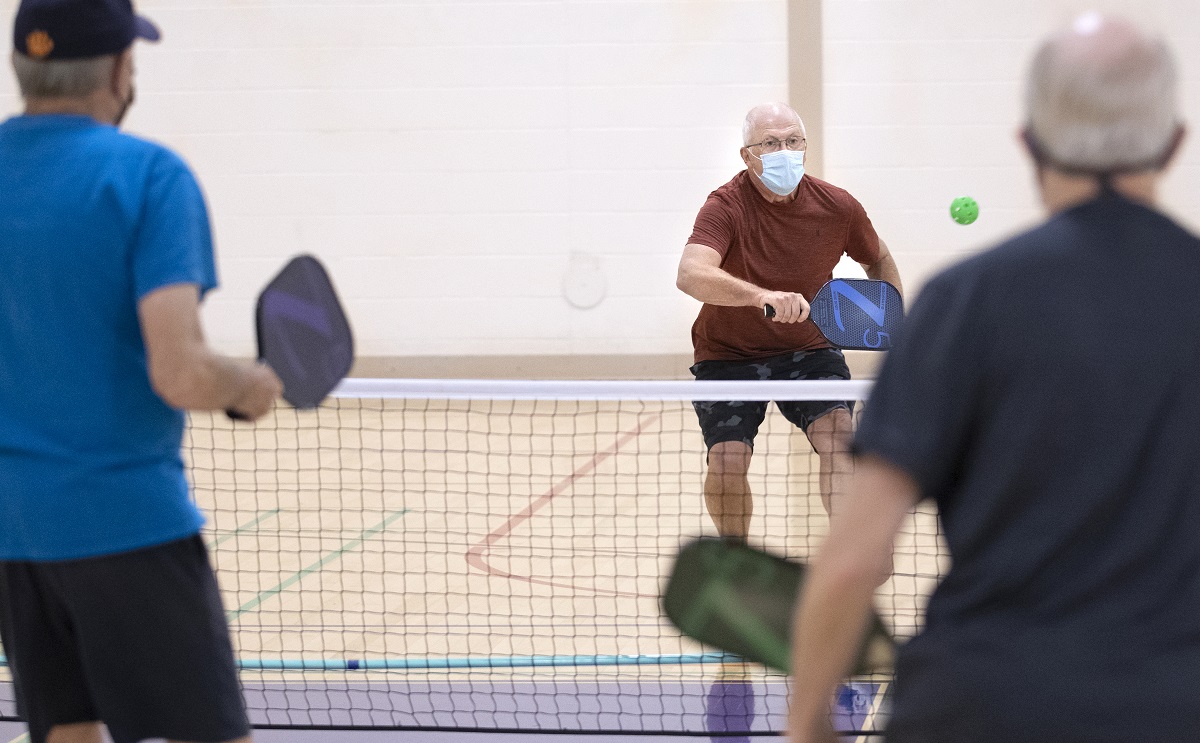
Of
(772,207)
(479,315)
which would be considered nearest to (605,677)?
(772,207)

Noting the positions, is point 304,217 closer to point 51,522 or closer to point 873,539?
point 51,522

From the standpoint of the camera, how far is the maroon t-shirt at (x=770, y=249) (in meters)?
4.39

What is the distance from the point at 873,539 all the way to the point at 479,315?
27.1 ft

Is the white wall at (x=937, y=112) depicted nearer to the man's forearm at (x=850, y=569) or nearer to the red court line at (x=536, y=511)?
the red court line at (x=536, y=511)

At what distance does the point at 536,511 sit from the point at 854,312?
280 cm

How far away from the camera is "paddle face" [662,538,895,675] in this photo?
1.64 m

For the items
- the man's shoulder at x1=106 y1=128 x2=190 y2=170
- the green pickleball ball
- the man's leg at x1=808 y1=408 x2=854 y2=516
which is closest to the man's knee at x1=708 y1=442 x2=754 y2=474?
the man's leg at x1=808 y1=408 x2=854 y2=516

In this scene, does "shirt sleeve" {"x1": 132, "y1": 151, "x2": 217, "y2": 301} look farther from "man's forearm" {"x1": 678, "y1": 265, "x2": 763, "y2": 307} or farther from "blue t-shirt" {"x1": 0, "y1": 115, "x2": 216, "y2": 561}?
"man's forearm" {"x1": 678, "y1": 265, "x2": 763, "y2": 307}

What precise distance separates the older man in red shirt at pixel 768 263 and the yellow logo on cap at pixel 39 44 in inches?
102

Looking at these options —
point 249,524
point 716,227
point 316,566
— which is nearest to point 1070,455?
point 716,227

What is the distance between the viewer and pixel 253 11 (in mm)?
9109

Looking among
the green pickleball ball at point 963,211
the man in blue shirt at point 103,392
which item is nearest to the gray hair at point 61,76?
the man in blue shirt at point 103,392

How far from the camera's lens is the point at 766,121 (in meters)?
4.44

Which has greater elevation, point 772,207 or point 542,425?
point 772,207
